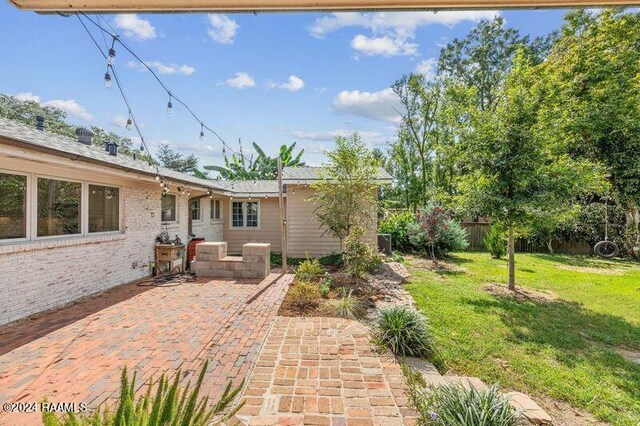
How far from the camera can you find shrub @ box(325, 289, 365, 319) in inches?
230

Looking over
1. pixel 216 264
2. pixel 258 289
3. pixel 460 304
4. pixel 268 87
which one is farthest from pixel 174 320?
pixel 268 87

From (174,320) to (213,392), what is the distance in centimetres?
267

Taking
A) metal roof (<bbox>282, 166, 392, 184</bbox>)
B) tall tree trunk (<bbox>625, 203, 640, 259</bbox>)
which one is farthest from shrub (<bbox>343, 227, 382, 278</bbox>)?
tall tree trunk (<bbox>625, 203, 640, 259</bbox>)

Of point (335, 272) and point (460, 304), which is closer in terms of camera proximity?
point (460, 304)

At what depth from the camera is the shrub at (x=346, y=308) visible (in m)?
5.84

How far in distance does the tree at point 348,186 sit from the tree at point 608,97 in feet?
25.5

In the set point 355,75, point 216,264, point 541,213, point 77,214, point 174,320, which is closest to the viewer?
point 174,320

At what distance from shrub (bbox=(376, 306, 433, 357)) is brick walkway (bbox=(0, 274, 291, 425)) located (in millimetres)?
1933

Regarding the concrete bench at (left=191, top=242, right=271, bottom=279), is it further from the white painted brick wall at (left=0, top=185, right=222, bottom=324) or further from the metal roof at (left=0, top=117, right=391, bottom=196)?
the metal roof at (left=0, top=117, right=391, bottom=196)

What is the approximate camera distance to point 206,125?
32.0ft

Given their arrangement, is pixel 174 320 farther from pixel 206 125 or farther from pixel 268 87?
pixel 268 87

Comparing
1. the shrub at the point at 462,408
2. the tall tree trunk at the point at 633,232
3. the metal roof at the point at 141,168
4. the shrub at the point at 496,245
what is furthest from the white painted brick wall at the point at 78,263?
the tall tree trunk at the point at 633,232

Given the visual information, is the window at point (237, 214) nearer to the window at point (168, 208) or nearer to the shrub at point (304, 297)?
the window at point (168, 208)

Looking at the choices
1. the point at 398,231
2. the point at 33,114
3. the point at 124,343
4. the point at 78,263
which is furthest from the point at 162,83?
the point at 33,114
